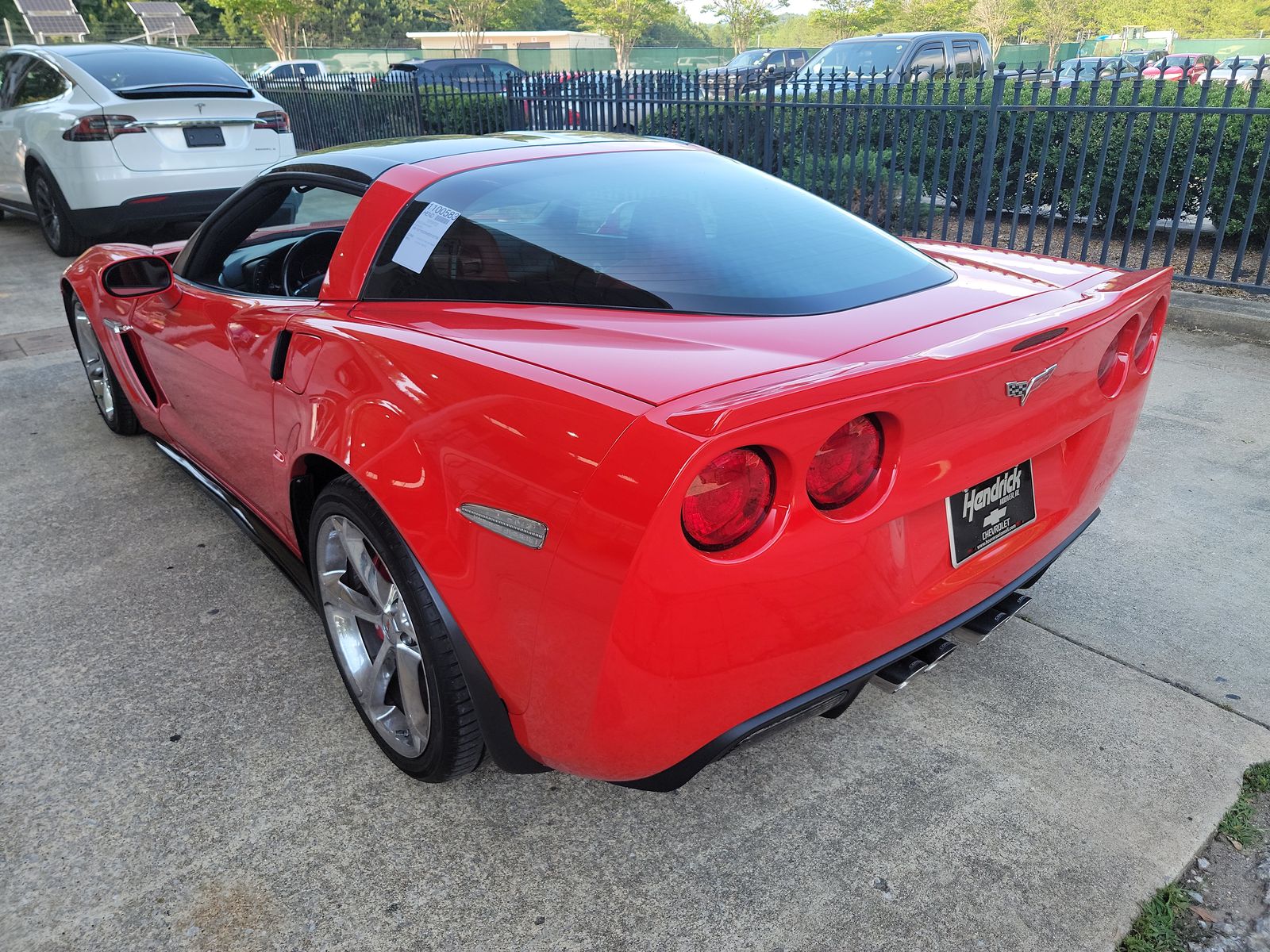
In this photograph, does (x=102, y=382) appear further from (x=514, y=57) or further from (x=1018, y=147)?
(x=514, y=57)

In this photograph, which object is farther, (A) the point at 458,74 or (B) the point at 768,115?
(A) the point at 458,74

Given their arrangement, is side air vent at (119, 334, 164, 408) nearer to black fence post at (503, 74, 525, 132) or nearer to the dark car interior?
the dark car interior

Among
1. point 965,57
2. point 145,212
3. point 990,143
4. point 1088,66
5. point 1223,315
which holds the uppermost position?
point 965,57

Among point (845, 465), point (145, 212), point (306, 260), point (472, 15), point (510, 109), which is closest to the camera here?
point (845, 465)

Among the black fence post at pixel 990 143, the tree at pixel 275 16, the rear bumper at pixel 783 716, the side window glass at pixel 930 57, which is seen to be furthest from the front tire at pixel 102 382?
the tree at pixel 275 16

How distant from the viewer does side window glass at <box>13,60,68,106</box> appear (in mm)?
7895

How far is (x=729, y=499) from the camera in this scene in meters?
1.55

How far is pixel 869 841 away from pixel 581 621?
96 centimetres

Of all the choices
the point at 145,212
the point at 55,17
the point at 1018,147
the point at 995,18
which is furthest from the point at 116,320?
the point at 995,18

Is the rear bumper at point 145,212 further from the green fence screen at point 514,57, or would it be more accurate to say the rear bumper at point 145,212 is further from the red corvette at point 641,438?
the green fence screen at point 514,57

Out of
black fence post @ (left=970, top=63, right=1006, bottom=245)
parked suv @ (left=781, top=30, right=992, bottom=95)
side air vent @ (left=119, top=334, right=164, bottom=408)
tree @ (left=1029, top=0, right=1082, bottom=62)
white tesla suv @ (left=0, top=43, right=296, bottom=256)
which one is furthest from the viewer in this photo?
tree @ (left=1029, top=0, right=1082, bottom=62)

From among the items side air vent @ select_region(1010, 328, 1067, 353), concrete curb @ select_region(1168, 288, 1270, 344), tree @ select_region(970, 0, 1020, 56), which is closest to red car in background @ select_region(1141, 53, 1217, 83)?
concrete curb @ select_region(1168, 288, 1270, 344)

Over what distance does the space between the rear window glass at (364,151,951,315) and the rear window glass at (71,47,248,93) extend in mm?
6855

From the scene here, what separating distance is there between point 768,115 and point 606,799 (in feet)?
23.8
